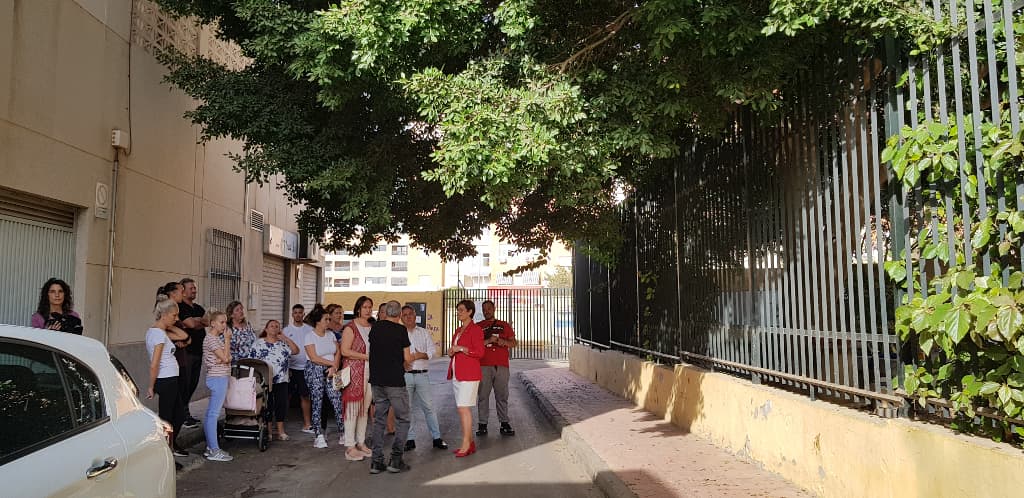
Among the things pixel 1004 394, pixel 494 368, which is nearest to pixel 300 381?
pixel 494 368

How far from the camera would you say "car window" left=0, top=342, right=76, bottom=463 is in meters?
2.89

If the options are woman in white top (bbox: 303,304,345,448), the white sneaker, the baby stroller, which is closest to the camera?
the white sneaker

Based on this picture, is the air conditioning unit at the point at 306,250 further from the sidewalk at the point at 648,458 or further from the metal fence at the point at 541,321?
the sidewalk at the point at 648,458

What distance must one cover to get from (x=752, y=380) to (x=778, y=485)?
1.59 metres

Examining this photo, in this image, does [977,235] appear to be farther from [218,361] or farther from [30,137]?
[30,137]

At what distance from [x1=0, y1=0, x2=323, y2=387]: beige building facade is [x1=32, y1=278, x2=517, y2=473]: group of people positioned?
2.02 metres

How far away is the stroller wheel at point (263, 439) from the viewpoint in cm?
920

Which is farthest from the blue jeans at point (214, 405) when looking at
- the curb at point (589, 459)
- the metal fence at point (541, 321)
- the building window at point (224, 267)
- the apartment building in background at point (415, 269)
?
the apartment building in background at point (415, 269)

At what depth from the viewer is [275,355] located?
9.68 m

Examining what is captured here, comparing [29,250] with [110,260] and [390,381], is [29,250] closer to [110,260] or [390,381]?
[110,260]

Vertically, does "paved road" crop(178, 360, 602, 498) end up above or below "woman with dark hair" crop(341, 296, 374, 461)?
below

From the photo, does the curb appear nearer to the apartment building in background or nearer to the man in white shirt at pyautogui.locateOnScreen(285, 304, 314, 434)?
the man in white shirt at pyautogui.locateOnScreen(285, 304, 314, 434)

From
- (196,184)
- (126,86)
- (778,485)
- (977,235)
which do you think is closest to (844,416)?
(778,485)

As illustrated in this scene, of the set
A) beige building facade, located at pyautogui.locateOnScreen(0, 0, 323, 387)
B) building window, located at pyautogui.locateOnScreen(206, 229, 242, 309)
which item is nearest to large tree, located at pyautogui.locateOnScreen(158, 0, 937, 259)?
beige building facade, located at pyautogui.locateOnScreen(0, 0, 323, 387)
